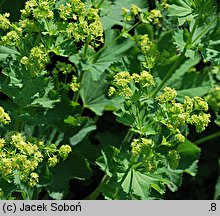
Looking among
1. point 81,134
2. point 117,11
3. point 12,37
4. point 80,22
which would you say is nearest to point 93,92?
point 81,134

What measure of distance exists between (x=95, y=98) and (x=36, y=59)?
98 cm

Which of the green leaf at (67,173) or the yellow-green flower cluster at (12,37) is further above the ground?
the yellow-green flower cluster at (12,37)

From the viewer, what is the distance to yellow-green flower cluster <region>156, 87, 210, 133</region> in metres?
2.94

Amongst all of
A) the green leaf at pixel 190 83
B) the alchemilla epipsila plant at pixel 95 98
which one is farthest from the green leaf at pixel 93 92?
the green leaf at pixel 190 83

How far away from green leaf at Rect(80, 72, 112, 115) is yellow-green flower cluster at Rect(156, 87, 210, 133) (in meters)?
0.90

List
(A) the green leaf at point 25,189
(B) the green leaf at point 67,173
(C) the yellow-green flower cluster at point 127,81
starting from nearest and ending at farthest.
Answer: (C) the yellow-green flower cluster at point 127,81, (A) the green leaf at point 25,189, (B) the green leaf at point 67,173

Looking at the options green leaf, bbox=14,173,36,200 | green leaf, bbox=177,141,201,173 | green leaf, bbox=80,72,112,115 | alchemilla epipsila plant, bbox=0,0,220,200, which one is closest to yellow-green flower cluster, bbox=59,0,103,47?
alchemilla epipsila plant, bbox=0,0,220,200

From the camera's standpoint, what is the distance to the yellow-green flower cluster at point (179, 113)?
2.94 meters

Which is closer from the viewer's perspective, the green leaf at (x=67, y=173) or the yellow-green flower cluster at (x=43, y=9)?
the yellow-green flower cluster at (x=43, y=9)

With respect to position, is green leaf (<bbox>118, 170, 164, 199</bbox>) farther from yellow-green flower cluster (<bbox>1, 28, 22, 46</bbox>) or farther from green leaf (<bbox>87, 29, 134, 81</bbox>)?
yellow-green flower cluster (<bbox>1, 28, 22, 46</bbox>)

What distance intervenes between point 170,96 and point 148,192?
0.59 metres

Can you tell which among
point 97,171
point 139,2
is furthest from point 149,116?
point 97,171

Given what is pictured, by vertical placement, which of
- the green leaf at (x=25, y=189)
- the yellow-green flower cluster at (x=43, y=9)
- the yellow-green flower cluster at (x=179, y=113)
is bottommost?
the green leaf at (x=25, y=189)

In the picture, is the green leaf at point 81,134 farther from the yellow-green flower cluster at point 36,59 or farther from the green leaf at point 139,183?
the yellow-green flower cluster at point 36,59
